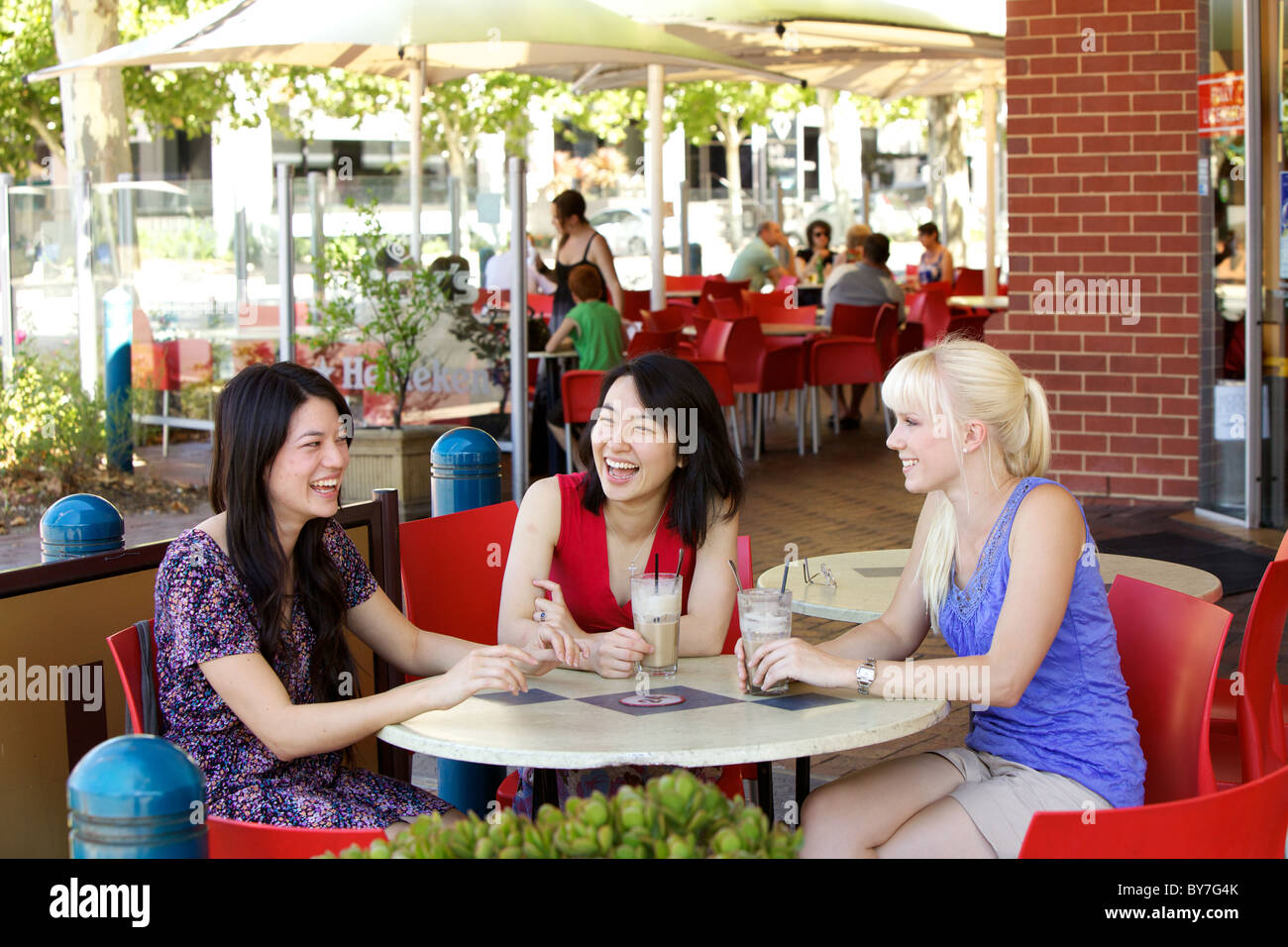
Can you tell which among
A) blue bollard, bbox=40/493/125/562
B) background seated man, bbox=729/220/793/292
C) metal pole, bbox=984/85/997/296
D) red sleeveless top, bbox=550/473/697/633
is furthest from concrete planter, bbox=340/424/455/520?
metal pole, bbox=984/85/997/296

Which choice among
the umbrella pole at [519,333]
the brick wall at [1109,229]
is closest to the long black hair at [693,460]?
the umbrella pole at [519,333]

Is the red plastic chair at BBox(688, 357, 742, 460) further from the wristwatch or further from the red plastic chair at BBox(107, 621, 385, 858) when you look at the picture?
the red plastic chair at BBox(107, 621, 385, 858)

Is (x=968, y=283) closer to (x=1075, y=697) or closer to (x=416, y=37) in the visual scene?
(x=416, y=37)

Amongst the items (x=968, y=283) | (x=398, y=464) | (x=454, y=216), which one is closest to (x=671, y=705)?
(x=398, y=464)

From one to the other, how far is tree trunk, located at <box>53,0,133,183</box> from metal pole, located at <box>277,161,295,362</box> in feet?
10.4

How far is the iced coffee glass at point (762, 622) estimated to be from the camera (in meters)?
2.56

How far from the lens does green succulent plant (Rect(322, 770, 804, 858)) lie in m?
1.40

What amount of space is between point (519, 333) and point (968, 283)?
1044 cm

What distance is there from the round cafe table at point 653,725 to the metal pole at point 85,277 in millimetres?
7711

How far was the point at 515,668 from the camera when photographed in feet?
7.98

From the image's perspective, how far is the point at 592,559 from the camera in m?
3.11

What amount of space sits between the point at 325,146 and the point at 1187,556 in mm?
34324
